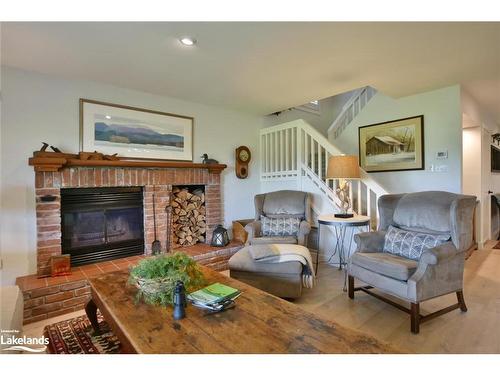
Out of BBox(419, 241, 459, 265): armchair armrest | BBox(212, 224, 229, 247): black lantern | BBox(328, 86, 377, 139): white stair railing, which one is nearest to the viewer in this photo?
BBox(419, 241, 459, 265): armchair armrest

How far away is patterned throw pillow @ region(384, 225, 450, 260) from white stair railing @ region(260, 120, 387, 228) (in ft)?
2.85

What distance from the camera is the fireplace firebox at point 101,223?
2.86 m

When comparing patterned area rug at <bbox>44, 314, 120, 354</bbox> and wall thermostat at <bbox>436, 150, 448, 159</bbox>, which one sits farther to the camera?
wall thermostat at <bbox>436, 150, 448, 159</bbox>

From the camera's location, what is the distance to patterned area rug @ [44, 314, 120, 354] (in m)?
1.71

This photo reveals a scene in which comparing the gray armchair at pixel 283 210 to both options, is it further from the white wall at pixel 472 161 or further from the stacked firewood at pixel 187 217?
the white wall at pixel 472 161

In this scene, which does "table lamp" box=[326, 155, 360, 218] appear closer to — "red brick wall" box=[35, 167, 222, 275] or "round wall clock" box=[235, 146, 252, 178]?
"round wall clock" box=[235, 146, 252, 178]

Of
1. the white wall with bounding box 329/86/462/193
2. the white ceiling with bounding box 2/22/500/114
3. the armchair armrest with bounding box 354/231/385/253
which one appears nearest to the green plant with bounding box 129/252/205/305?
the armchair armrest with bounding box 354/231/385/253

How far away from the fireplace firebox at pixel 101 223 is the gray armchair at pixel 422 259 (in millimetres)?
2542

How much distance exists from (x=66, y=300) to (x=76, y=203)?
102 centimetres

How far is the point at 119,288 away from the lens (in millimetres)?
1678

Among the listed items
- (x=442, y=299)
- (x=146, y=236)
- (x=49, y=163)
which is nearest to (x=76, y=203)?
(x=49, y=163)

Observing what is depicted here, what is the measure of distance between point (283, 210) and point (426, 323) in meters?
1.95

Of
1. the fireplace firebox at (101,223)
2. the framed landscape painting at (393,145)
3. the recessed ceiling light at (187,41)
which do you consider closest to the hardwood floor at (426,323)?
the fireplace firebox at (101,223)

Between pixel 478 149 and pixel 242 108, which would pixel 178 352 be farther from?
pixel 478 149
